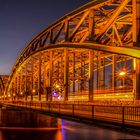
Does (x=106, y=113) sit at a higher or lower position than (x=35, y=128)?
higher

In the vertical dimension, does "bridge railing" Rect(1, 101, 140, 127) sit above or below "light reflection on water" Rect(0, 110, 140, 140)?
above

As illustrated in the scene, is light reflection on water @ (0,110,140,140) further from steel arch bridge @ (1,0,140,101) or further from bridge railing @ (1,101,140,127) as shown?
bridge railing @ (1,101,140,127)

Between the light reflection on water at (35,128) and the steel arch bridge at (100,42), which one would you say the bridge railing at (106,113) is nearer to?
the steel arch bridge at (100,42)

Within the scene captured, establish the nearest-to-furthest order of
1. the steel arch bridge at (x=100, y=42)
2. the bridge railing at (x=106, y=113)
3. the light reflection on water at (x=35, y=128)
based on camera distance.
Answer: the bridge railing at (x=106, y=113) → the steel arch bridge at (x=100, y=42) → the light reflection on water at (x=35, y=128)

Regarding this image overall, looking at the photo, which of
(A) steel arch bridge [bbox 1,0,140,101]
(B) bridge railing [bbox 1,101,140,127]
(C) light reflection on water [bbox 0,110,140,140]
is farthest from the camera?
(C) light reflection on water [bbox 0,110,140,140]

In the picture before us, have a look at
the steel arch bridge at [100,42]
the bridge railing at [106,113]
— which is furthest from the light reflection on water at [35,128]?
the bridge railing at [106,113]

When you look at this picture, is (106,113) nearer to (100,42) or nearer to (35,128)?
(100,42)

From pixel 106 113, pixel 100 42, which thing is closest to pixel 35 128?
pixel 100 42

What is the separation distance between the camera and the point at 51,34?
57.4 metres

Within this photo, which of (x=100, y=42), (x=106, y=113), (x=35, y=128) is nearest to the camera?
(x=106, y=113)

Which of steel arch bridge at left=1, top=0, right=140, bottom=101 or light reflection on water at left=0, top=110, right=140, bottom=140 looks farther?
light reflection on water at left=0, top=110, right=140, bottom=140

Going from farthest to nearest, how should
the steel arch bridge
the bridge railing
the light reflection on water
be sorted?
the light reflection on water < the steel arch bridge < the bridge railing

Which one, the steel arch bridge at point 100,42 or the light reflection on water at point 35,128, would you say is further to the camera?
the light reflection on water at point 35,128

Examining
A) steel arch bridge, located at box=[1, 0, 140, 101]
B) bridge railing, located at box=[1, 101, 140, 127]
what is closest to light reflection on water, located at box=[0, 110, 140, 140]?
steel arch bridge, located at box=[1, 0, 140, 101]
